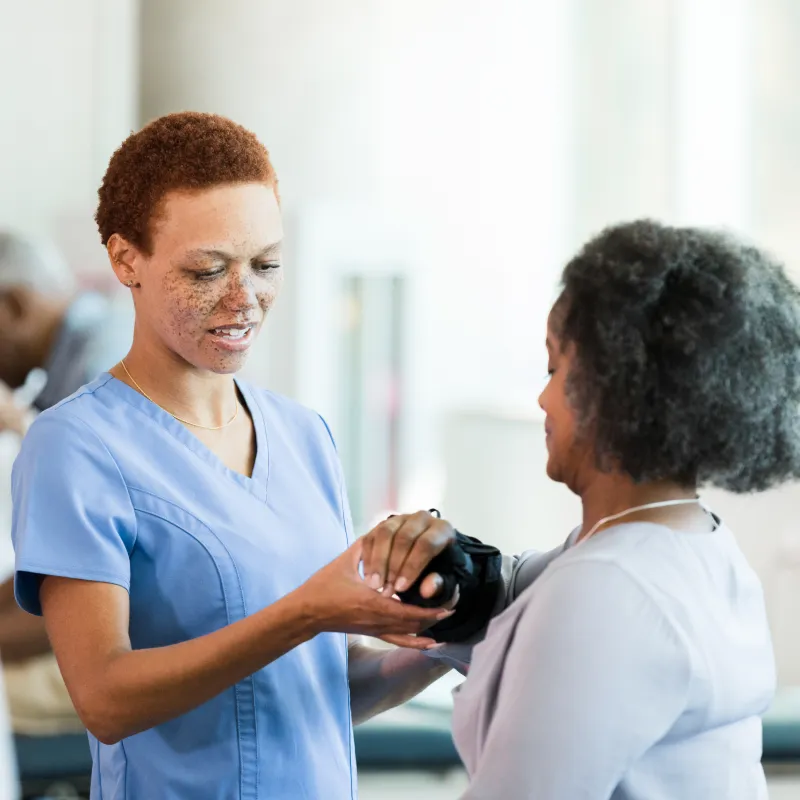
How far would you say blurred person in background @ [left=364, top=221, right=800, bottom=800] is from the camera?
31.5 inches

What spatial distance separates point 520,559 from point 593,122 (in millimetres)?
3243

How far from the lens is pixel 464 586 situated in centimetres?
105

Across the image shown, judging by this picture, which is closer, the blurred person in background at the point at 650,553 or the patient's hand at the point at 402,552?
the blurred person in background at the point at 650,553

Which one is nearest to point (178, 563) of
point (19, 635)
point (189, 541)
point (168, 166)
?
point (189, 541)

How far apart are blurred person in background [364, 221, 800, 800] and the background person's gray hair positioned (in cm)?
199

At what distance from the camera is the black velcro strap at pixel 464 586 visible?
1.00 m

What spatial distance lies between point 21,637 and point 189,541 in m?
1.46

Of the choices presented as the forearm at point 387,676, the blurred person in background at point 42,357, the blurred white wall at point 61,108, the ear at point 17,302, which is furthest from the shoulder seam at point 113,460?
the blurred white wall at point 61,108

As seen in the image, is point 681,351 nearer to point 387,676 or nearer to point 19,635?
point 387,676

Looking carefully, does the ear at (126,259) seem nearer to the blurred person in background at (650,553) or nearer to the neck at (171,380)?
the neck at (171,380)

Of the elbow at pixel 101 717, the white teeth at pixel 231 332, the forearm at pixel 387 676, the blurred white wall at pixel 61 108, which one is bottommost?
the forearm at pixel 387 676

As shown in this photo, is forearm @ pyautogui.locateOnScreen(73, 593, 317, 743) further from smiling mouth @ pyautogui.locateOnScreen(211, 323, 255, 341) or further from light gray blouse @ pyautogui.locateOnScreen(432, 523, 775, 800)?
smiling mouth @ pyautogui.locateOnScreen(211, 323, 255, 341)

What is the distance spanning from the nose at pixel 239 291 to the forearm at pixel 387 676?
1.41ft

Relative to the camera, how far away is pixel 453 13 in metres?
4.04
